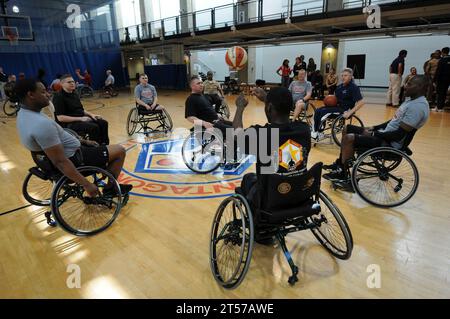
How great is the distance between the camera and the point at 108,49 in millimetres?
12672

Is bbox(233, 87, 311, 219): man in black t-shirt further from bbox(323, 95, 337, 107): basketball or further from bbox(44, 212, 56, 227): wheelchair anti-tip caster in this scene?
bbox(323, 95, 337, 107): basketball

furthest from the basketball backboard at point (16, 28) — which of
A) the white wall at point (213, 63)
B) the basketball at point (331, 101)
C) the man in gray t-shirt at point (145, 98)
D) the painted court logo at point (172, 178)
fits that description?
the basketball at point (331, 101)

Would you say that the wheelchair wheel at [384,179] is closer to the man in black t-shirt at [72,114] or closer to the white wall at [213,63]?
the man in black t-shirt at [72,114]

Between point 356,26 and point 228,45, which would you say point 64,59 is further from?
point 356,26

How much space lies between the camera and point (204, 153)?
3.50 metres

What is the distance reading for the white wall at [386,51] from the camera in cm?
1029

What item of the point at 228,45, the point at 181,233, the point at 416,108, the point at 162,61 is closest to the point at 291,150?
the point at 181,233

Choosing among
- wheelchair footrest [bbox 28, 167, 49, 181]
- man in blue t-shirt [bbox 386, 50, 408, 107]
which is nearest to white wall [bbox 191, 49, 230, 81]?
man in blue t-shirt [bbox 386, 50, 408, 107]

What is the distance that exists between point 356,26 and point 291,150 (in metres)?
9.14

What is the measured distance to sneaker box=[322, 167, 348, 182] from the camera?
2.74 m

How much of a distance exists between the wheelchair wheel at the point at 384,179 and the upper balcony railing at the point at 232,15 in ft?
21.2

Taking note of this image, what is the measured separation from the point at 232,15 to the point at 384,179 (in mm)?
10446

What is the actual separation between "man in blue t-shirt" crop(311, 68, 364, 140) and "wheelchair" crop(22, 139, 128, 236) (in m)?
2.97

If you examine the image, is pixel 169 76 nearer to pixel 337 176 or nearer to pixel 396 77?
pixel 396 77
